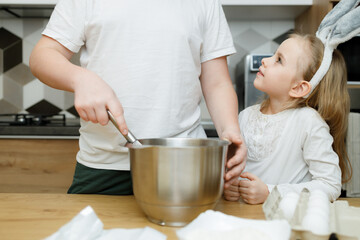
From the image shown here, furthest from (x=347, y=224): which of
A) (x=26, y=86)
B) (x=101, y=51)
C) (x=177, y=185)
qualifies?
(x=26, y=86)

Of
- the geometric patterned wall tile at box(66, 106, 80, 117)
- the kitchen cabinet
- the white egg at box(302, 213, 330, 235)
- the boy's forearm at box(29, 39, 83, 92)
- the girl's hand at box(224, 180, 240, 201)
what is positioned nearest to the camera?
the white egg at box(302, 213, 330, 235)

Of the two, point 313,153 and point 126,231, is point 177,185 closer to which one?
point 126,231

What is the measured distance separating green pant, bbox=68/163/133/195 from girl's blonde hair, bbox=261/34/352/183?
527mm

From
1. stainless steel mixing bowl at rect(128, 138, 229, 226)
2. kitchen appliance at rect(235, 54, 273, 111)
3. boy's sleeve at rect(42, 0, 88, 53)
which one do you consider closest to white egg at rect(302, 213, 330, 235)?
stainless steel mixing bowl at rect(128, 138, 229, 226)

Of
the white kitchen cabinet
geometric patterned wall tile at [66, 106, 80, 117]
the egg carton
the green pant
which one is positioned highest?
the white kitchen cabinet

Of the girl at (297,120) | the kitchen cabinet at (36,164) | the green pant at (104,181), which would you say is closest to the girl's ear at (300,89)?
the girl at (297,120)

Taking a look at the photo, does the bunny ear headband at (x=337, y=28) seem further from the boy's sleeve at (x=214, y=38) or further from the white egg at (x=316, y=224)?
the white egg at (x=316, y=224)

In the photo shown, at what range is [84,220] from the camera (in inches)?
18.7

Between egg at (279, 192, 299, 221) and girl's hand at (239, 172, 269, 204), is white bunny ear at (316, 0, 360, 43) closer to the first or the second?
girl's hand at (239, 172, 269, 204)

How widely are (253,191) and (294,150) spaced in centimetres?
30

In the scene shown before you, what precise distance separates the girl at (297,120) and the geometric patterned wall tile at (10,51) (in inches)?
60.3

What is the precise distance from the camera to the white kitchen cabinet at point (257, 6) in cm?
178

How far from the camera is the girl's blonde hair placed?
3.46 ft

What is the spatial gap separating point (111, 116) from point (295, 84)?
0.68 meters
